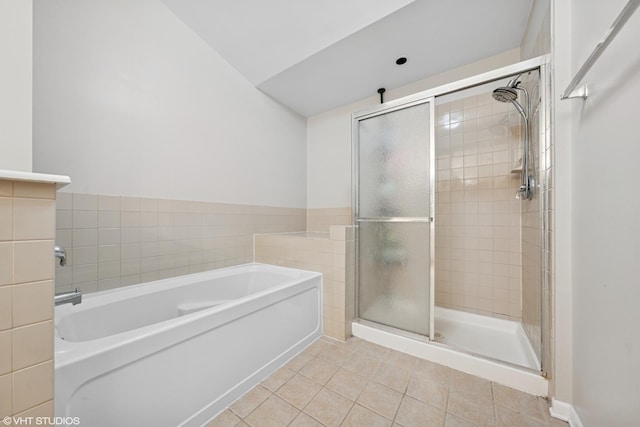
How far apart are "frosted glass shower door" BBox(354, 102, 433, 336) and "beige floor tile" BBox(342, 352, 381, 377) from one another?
12.6 inches

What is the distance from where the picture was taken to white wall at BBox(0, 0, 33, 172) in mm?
667

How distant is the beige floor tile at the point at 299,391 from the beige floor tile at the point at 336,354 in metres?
0.24

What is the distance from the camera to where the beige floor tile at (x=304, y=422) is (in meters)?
1.06

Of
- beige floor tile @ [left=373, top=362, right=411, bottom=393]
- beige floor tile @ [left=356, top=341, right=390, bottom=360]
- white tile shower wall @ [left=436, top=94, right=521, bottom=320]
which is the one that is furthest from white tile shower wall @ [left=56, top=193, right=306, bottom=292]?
white tile shower wall @ [left=436, top=94, right=521, bottom=320]

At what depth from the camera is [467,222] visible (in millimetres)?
2225

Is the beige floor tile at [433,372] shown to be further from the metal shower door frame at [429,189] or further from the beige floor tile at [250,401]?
the beige floor tile at [250,401]

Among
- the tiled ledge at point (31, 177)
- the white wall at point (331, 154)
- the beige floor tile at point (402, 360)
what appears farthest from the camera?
the white wall at point (331, 154)

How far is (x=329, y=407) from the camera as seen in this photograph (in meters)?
1.16

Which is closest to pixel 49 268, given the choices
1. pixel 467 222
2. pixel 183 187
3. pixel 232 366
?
pixel 232 366

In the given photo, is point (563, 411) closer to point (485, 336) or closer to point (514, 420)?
point (514, 420)

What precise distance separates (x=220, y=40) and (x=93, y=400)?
8.04 feet

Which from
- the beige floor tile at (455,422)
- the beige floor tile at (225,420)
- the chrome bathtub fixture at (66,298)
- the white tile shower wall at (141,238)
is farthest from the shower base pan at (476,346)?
the chrome bathtub fixture at (66,298)

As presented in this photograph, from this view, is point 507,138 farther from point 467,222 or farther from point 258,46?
point 258,46

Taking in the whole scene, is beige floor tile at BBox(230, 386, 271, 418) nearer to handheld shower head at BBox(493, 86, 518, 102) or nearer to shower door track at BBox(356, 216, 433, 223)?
shower door track at BBox(356, 216, 433, 223)
